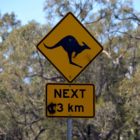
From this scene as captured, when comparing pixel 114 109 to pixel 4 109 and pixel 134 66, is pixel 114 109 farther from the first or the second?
pixel 4 109

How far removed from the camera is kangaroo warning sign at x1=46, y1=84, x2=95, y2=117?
7.05 metres

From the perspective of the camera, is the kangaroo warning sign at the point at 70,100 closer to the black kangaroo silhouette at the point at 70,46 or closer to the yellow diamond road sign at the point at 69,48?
the yellow diamond road sign at the point at 69,48

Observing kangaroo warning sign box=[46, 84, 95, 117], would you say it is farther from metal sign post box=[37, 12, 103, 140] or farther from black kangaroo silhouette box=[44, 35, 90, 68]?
black kangaroo silhouette box=[44, 35, 90, 68]

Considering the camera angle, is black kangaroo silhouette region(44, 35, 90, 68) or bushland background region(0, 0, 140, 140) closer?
black kangaroo silhouette region(44, 35, 90, 68)

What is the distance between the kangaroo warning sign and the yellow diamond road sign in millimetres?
197

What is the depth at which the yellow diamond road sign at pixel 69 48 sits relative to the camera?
7.01 m

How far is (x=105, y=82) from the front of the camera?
37.1 meters

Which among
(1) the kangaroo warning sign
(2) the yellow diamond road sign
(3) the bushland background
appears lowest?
(1) the kangaroo warning sign

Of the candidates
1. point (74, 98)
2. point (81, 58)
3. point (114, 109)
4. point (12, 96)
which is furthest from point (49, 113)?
point (12, 96)

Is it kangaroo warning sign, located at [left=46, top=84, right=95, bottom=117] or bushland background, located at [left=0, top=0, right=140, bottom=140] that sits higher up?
bushland background, located at [left=0, top=0, right=140, bottom=140]

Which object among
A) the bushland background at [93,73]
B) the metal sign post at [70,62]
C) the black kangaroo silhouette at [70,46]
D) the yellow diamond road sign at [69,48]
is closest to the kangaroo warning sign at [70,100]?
the metal sign post at [70,62]

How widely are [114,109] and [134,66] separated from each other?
4802 millimetres

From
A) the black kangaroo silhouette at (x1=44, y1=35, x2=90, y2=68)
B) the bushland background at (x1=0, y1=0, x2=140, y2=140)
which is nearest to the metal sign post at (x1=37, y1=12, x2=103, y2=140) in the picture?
the black kangaroo silhouette at (x1=44, y1=35, x2=90, y2=68)

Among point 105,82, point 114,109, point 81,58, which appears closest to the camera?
point 81,58
